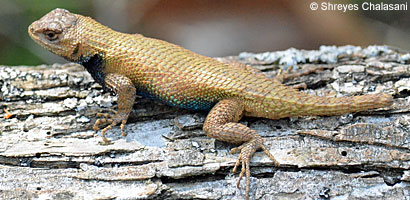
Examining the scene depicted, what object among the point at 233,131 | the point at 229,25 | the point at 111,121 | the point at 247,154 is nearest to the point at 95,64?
the point at 111,121

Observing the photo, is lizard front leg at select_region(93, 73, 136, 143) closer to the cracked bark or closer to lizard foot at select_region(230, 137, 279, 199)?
the cracked bark

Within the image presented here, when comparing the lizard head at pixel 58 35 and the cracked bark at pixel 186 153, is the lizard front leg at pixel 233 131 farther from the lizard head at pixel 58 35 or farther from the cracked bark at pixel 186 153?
the lizard head at pixel 58 35

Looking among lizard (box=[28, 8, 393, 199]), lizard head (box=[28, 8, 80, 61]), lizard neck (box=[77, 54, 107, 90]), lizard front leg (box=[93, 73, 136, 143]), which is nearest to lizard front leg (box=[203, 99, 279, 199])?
lizard (box=[28, 8, 393, 199])

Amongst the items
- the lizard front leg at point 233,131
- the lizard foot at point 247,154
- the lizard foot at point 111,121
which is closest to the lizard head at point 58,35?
the lizard foot at point 111,121

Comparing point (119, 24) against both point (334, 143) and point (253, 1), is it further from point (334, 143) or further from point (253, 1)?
point (334, 143)

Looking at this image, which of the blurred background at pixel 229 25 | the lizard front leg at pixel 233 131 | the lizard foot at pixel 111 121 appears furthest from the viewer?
the blurred background at pixel 229 25

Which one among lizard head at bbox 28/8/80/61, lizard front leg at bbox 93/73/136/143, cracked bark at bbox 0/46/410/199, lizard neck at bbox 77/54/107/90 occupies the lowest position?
cracked bark at bbox 0/46/410/199

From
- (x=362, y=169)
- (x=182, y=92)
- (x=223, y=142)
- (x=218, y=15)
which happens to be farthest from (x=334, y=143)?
(x=218, y=15)
